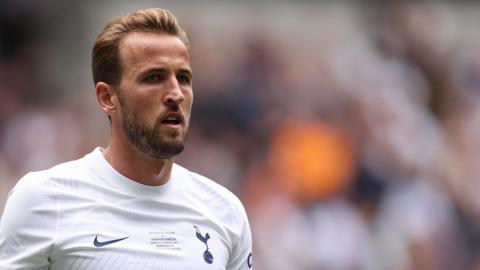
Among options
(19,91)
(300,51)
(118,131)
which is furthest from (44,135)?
(118,131)

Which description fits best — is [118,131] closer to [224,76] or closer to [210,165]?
[210,165]

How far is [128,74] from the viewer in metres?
4.85

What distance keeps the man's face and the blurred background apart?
19.9 ft

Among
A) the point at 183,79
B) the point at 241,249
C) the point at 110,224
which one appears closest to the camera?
the point at 110,224

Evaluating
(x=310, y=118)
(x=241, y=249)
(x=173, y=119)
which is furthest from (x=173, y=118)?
(x=310, y=118)

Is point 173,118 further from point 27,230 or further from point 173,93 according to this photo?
point 27,230

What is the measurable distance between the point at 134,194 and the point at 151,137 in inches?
9.3

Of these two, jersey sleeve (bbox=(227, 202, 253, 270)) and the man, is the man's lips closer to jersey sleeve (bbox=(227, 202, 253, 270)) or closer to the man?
the man

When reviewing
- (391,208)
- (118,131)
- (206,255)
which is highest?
(118,131)

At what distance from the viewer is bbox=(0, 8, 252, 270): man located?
4562 millimetres

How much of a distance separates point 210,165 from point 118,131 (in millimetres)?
6799

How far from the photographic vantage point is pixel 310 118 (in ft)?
40.7

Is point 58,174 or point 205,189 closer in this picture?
point 58,174

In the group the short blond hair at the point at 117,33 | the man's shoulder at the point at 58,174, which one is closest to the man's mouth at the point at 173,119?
the short blond hair at the point at 117,33
